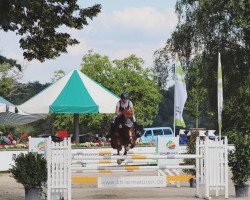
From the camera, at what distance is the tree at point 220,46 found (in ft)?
159

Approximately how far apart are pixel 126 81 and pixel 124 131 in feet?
203

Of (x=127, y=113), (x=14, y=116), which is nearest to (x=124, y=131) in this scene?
(x=127, y=113)

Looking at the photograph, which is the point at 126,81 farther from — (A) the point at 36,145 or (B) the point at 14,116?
(A) the point at 36,145

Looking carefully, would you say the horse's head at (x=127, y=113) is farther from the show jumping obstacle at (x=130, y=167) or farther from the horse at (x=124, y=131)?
the show jumping obstacle at (x=130, y=167)

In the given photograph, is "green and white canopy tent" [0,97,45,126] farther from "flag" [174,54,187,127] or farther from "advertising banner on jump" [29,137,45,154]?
"flag" [174,54,187,127]

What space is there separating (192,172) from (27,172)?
21.1 ft

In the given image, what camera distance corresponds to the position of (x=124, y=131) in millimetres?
19141

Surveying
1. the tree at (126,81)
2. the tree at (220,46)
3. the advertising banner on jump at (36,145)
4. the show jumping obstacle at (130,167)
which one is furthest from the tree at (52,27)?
the tree at (126,81)

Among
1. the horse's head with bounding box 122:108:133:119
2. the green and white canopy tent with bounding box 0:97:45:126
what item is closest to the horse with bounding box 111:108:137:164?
the horse's head with bounding box 122:108:133:119

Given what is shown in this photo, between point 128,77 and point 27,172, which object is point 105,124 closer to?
point 128,77

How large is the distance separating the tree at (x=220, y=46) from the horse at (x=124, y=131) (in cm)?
2938

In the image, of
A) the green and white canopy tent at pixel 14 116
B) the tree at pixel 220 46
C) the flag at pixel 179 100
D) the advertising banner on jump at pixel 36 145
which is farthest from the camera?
the tree at pixel 220 46

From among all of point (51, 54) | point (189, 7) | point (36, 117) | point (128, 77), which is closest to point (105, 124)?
point (128, 77)

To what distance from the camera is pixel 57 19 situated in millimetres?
26469
